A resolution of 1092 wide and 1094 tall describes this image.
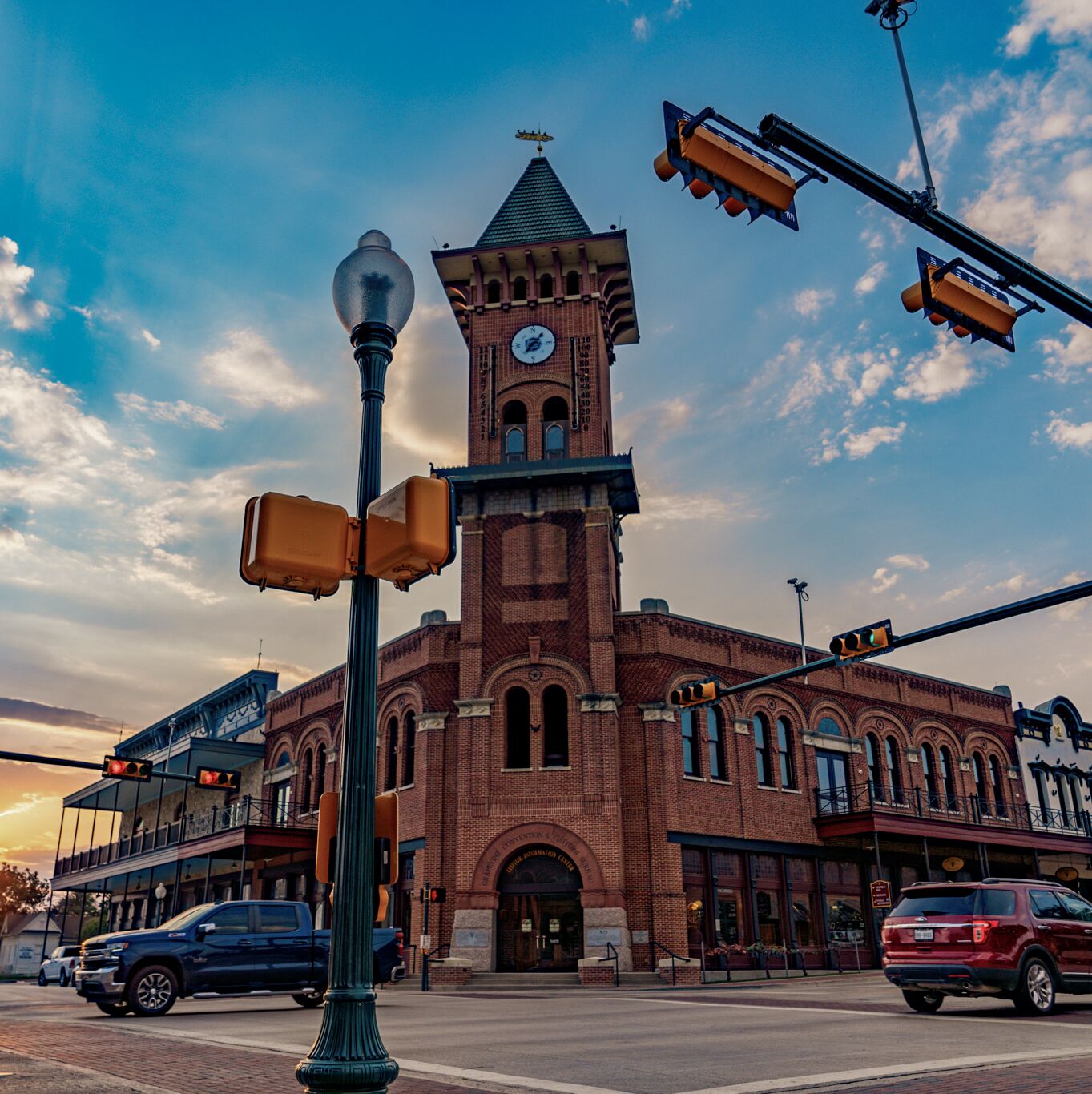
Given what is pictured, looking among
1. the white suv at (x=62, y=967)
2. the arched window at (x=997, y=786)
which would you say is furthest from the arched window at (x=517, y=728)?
the arched window at (x=997, y=786)

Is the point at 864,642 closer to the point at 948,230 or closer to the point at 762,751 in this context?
the point at 948,230

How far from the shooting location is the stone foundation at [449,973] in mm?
26828

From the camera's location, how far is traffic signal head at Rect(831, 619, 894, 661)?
1566cm

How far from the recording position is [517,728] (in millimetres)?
30531

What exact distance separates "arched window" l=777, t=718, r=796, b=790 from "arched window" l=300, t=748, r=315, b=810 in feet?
54.3

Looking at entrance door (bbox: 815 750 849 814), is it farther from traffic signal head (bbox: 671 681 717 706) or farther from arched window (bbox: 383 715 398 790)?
traffic signal head (bbox: 671 681 717 706)

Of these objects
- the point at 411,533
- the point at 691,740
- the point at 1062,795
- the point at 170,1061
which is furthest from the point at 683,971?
the point at 411,533

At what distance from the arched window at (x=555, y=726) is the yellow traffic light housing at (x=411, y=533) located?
24.8 metres

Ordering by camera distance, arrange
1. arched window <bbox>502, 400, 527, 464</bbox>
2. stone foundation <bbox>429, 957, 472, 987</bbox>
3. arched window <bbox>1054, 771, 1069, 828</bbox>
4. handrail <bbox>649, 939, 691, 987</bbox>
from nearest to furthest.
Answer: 1. stone foundation <bbox>429, 957, 472, 987</bbox>
2. handrail <bbox>649, 939, 691, 987</bbox>
3. arched window <bbox>502, 400, 527, 464</bbox>
4. arched window <bbox>1054, 771, 1069, 828</bbox>

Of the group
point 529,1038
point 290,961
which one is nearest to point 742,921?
point 290,961

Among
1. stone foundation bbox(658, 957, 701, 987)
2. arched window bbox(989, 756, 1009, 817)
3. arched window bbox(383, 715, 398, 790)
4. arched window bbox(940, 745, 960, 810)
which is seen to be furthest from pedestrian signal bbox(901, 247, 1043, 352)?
arched window bbox(989, 756, 1009, 817)

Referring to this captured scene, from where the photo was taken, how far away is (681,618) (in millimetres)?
31984

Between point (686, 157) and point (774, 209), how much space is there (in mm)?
971

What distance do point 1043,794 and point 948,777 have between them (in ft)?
18.5
